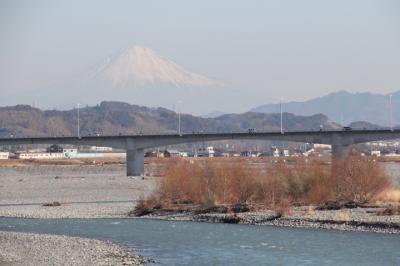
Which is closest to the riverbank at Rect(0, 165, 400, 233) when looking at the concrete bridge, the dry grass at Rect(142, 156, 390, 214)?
the dry grass at Rect(142, 156, 390, 214)

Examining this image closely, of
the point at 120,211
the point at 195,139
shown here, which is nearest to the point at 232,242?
the point at 120,211

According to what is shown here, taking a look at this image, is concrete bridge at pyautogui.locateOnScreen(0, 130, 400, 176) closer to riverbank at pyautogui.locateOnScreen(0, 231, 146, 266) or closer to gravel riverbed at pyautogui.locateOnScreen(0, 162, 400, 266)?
gravel riverbed at pyautogui.locateOnScreen(0, 162, 400, 266)

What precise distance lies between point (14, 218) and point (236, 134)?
224 ft

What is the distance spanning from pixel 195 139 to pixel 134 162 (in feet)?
29.2

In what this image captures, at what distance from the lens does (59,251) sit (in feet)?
114

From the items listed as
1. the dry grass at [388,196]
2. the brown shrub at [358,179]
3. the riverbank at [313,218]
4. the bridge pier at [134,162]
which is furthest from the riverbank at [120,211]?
the bridge pier at [134,162]

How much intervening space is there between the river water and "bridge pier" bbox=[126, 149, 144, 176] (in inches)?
2557

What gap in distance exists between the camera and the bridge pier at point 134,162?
11419cm

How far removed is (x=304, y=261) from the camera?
3272 cm

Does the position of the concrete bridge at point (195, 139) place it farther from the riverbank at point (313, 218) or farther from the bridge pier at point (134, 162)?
the riverbank at point (313, 218)

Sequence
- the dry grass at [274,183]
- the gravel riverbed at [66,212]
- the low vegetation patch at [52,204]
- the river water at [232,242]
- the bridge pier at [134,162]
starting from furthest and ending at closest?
the bridge pier at [134,162], the low vegetation patch at [52,204], the dry grass at [274,183], the river water at [232,242], the gravel riverbed at [66,212]

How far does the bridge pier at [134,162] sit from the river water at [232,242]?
2557 inches

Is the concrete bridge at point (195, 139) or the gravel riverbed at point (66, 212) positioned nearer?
the gravel riverbed at point (66, 212)

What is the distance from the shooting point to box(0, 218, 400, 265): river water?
33.2 meters
